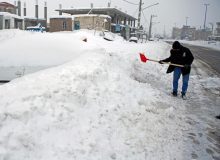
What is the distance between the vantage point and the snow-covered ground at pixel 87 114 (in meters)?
3.82

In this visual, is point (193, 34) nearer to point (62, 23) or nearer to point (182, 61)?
point (62, 23)

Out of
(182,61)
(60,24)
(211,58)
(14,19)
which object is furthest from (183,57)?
(14,19)

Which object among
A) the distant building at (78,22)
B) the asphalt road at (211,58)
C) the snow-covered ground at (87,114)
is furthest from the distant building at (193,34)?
the snow-covered ground at (87,114)

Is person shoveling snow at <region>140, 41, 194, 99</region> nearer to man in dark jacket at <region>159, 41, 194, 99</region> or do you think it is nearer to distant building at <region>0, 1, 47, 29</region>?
man in dark jacket at <region>159, 41, 194, 99</region>

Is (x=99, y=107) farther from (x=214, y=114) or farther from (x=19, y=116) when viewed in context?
(x=214, y=114)

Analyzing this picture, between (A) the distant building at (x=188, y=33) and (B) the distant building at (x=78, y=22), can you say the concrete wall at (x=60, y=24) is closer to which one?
(B) the distant building at (x=78, y=22)

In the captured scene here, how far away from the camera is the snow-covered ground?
3822mm

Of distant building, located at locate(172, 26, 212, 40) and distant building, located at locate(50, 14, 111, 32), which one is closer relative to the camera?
A: distant building, located at locate(50, 14, 111, 32)

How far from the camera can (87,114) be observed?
478 centimetres

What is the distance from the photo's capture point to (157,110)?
600 cm

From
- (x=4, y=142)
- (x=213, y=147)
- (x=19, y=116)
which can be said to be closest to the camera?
(x=4, y=142)

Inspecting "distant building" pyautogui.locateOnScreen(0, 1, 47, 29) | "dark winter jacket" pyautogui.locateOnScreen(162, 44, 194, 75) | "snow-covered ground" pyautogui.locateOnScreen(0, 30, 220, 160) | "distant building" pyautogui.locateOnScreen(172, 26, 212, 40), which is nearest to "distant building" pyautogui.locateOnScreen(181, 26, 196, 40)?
"distant building" pyautogui.locateOnScreen(172, 26, 212, 40)

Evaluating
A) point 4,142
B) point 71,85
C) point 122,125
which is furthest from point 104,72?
point 4,142

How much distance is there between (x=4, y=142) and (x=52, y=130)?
0.76m
